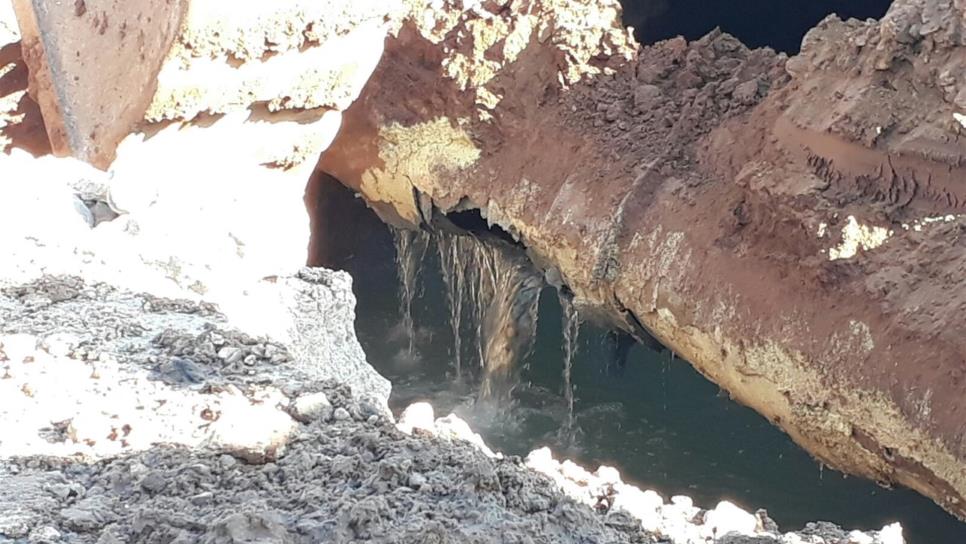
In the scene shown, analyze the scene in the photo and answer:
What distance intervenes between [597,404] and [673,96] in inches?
75.9

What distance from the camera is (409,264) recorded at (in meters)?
7.14

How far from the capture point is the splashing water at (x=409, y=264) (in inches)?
276

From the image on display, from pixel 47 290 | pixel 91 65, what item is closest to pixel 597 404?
pixel 91 65

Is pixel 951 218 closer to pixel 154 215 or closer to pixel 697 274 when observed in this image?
pixel 697 274

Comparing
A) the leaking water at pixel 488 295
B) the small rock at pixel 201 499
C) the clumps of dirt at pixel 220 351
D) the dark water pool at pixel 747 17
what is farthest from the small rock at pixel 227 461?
the dark water pool at pixel 747 17

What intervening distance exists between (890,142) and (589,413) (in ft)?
9.03

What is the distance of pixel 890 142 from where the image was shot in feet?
13.9

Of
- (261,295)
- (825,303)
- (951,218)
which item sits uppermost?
(951,218)

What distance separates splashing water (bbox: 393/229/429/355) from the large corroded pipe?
0.46m

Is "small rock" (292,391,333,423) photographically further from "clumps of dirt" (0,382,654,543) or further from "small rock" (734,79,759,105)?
"small rock" (734,79,759,105)

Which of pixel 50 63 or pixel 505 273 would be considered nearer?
pixel 50 63

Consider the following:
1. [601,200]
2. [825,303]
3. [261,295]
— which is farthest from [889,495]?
[261,295]

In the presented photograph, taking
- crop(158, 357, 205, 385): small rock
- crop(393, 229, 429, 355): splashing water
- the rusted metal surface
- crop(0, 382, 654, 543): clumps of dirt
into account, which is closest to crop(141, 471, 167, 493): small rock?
crop(0, 382, 654, 543): clumps of dirt

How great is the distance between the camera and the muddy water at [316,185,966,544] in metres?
5.59
